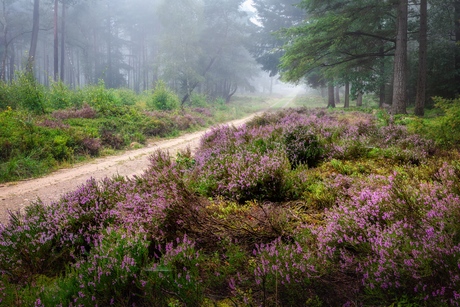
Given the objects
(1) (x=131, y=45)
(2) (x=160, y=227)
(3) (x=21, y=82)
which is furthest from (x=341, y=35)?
(1) (x=131, y=45)

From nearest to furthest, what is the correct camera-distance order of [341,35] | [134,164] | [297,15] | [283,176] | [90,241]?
[90,241] → [283,176] → [134,164] → [341,35] → [297,15]

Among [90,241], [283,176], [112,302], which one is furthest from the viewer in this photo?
[283,176]

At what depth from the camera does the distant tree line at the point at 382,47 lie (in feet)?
40.9

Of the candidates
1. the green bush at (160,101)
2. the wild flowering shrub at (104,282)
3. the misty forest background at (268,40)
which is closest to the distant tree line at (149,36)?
the misty forest background at (268,40)

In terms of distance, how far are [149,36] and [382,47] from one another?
51913 millimetres

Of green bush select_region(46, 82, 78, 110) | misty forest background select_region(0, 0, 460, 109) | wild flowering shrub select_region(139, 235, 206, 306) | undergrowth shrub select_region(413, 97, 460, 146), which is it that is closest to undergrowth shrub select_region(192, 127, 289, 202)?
wild flowering shrub select_region(139, 235, 206, 306)

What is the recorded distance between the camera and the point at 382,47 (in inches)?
619

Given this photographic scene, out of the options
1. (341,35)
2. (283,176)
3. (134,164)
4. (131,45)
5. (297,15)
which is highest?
(131,45)

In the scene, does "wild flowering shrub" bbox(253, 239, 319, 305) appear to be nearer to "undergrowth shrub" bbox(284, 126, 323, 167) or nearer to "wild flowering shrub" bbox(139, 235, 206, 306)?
"wild flowering shrub" bbox(139, 235, 206, 306)

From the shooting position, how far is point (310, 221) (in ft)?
10.1

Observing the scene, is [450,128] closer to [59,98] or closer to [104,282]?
[104,282]

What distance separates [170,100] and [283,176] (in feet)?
62.7

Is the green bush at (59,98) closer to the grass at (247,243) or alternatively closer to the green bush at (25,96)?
the green bush at (25,96)

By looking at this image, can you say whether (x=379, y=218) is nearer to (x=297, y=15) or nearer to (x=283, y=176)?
(x=283, y=176)
